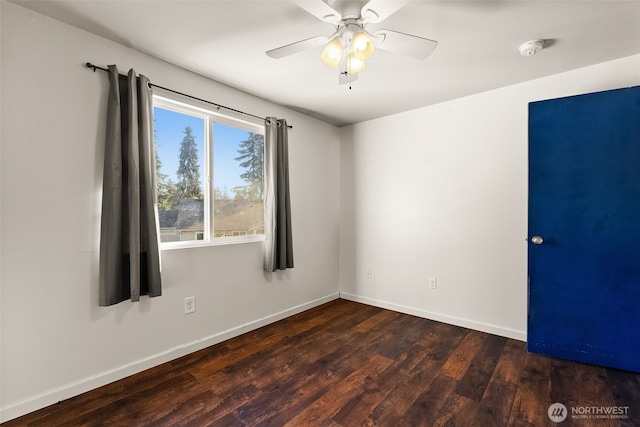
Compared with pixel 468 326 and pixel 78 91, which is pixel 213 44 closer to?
pixel 78 91

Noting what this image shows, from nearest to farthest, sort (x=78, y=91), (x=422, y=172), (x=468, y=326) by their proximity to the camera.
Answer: (x=78, y=91) < (x=468, y=326) < (x=422, y=172)

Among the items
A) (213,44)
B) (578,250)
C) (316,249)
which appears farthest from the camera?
(316,249)

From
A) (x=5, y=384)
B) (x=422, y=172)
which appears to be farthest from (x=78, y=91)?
(x=422, y=172)

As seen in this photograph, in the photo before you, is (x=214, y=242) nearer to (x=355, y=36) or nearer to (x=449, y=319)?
(x=355, y=36)

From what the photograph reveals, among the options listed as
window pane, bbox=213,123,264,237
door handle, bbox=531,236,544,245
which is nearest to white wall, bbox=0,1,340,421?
window pane, bbox=213,123,264,237

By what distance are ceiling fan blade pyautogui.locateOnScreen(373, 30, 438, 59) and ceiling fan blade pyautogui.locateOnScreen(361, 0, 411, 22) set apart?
0.07 metres

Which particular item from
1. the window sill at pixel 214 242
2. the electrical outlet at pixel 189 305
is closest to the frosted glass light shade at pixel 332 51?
the window sill at pixel 214 242

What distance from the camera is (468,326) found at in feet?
9.52

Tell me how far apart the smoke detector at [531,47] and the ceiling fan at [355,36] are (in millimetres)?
898

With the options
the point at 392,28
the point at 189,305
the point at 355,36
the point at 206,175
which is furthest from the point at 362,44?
the point at 189,305

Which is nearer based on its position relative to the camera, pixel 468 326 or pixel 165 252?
pixel 165 252

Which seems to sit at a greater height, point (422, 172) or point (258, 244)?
point (422, 172)

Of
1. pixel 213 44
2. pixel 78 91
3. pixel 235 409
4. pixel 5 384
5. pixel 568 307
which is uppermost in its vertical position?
pixel 213 44

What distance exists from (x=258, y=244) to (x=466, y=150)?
2291 mm
